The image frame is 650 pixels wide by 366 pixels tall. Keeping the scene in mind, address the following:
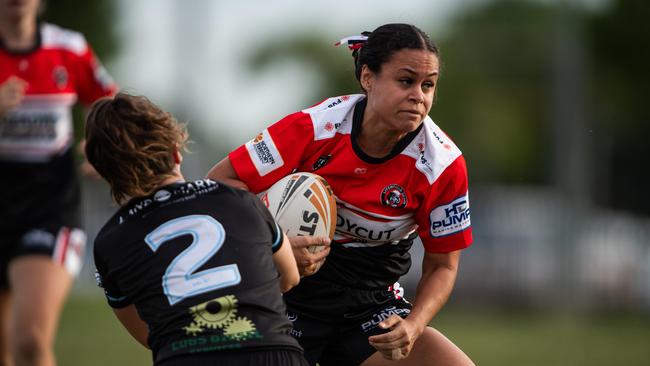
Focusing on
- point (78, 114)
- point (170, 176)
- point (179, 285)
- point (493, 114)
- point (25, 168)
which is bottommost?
point (493, 114)

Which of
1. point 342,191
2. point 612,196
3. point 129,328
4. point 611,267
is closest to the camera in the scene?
point 129,328

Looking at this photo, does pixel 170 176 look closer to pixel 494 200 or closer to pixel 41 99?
pixel 41 99

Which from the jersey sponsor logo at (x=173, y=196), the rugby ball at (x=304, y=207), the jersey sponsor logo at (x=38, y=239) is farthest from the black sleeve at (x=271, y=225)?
the jersey sponsor logo at (x=38, y=239)

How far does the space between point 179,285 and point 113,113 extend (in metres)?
0.64

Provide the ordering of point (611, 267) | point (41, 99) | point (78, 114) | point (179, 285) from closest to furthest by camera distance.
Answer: point (179, 285) < point (41, 99) < point (611, 267) < point (78, 114)

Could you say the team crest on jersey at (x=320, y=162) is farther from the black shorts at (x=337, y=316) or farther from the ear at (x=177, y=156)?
the ear at (x=177, y=156)

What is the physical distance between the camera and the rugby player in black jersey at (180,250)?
364cm

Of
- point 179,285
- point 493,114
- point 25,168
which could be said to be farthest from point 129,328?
point 493,114

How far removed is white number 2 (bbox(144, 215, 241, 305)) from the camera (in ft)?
12.0

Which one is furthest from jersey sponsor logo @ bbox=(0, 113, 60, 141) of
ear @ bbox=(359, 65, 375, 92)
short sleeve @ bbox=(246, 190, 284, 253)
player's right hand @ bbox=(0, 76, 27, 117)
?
short sleeve @ bbox=(246, 190, 284, 253)

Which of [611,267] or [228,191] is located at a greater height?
[228,191]

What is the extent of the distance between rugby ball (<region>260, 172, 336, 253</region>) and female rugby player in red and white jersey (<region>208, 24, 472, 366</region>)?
16 centimetres

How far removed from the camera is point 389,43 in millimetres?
4520

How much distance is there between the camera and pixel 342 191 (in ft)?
15.4
